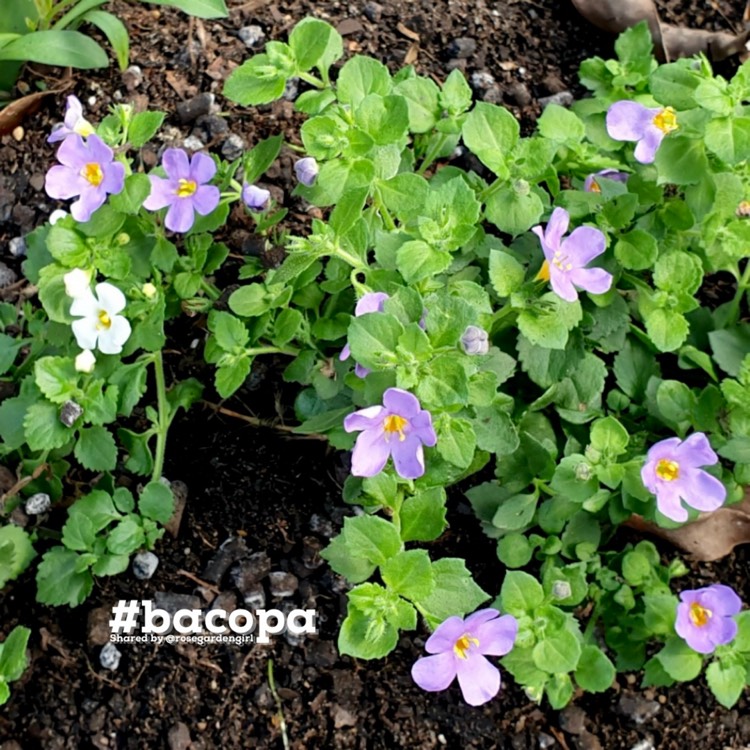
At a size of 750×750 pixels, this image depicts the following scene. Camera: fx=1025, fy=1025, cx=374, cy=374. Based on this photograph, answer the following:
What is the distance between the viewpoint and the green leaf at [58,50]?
8.74ft

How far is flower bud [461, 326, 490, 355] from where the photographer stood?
179cm

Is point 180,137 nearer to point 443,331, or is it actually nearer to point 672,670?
point 443,331

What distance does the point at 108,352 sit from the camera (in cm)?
214

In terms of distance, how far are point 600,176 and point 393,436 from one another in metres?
0.99

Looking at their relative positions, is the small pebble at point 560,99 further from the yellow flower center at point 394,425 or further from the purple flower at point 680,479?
the yellow flower center at point 394,425

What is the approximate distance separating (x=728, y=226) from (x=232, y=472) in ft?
4.14

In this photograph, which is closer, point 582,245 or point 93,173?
point 582,245

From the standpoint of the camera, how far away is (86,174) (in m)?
2.11

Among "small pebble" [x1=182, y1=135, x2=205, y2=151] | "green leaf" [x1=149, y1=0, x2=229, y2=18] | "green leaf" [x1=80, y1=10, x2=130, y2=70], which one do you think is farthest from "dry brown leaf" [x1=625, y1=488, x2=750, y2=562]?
"green leaf" [x1=80, y1=10, x2=130, y2=70]

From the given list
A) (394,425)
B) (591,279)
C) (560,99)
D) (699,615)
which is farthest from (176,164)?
(699,615)

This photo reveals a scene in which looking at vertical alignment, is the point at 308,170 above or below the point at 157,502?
above

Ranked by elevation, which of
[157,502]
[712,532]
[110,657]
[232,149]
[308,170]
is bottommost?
[110,657]

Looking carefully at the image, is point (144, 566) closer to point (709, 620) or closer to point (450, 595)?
point (450, 595)

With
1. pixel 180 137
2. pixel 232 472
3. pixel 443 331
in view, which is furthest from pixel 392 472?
pixel 180 137
